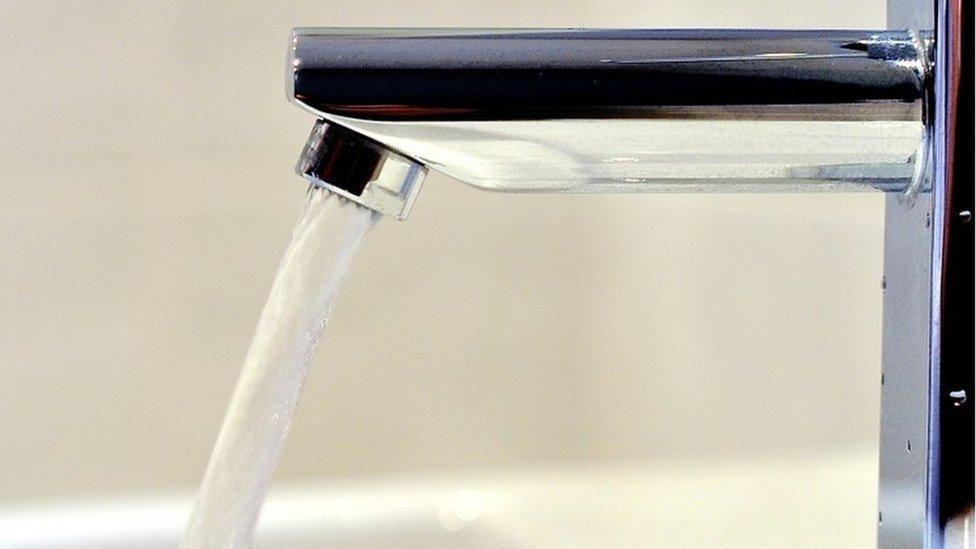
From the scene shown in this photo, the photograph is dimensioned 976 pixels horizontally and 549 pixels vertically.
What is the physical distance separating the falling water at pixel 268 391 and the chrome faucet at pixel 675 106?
46 millimetres

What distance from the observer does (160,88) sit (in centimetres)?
51

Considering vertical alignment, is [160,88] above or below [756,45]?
above

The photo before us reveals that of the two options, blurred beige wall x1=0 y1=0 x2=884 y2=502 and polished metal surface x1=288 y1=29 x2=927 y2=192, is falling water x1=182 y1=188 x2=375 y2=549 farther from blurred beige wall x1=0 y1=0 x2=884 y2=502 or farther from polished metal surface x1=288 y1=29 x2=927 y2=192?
blurred beige wall x1=0 y1=0 x2=884 y2=502

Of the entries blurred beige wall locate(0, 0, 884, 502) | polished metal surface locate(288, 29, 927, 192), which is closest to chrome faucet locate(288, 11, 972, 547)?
polished metal surface locate(288, 29, 927, 192)

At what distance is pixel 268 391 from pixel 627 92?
4.0 inches

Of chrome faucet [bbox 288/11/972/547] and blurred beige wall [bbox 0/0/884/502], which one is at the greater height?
blurred beige wall [bbox 0/0/884/502]

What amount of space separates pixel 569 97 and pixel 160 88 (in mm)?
403

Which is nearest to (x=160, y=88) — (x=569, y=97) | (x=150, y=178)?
(x=150, y=178)

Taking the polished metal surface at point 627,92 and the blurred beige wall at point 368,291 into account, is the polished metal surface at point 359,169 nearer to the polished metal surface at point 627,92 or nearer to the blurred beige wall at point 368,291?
the polished metal surface at point 627,92

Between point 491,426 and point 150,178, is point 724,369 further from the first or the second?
point 150,178

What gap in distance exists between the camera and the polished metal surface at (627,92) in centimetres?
15

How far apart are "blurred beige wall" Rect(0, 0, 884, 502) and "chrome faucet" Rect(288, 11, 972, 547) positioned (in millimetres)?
329

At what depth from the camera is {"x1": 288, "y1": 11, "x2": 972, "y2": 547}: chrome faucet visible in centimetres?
15

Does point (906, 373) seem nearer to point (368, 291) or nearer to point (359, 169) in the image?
point (359, 169)
